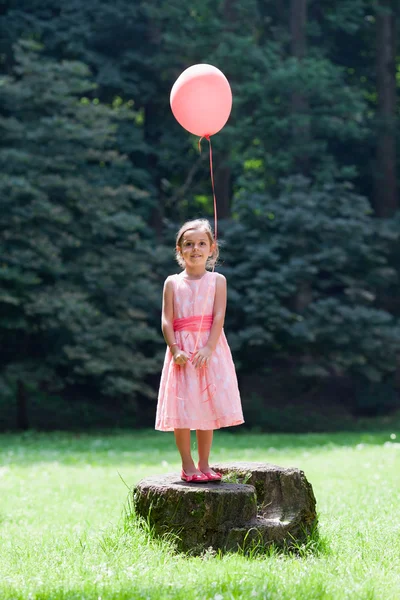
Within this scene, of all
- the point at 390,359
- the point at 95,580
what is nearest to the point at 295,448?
the point at 390,359

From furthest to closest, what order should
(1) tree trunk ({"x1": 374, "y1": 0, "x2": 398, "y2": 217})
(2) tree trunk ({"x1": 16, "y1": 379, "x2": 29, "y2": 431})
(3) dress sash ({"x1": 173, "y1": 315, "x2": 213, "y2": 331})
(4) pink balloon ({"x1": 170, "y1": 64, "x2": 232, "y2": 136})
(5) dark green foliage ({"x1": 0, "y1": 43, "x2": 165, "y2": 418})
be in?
(1) tree trunk ({"x1": 374, "y1": 0, "x2": 398, "y2": 217})
(2) tree trunk ({"x1": 16, "y1": 379, "x2": 29, "y2": 431})
(5) dark green foliage ({"x1": 0, "y1": 43, "x2": 165, "y2": 418})
(4) pink balloon ({"x1": 170, "y1": 64, "x2": 232, "y2": 136})
(3) dress sash ({"x1": 173, "y1": 315, "x2": 213, "y2": 331})

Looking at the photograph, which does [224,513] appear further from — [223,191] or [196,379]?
[223,191]

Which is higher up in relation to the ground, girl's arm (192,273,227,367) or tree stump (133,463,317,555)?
girl's arm (192,273,227,367)

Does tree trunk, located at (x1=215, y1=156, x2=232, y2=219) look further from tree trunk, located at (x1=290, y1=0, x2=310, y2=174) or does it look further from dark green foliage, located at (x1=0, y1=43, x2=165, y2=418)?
dark green foliage, located at (x1=0, y1=43, x2=165, y2=418)

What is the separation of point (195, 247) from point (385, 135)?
16.7 meters

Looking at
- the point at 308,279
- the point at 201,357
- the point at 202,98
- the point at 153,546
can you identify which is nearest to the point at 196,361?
the point at 201,357

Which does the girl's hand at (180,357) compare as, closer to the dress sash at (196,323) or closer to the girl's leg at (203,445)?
the dress sash at (196,323)

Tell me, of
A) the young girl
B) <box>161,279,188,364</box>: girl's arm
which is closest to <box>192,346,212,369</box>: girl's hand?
the young girl

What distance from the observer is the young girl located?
487 cm

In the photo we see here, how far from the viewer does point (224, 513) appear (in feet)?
15.1

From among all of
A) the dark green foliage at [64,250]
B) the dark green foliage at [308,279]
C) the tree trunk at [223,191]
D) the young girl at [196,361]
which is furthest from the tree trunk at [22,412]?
the young girl at [196,361]

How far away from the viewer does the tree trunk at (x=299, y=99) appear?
18812 mm

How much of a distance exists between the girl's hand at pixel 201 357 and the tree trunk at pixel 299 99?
14.4 m

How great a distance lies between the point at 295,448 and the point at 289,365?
810 centimetres
